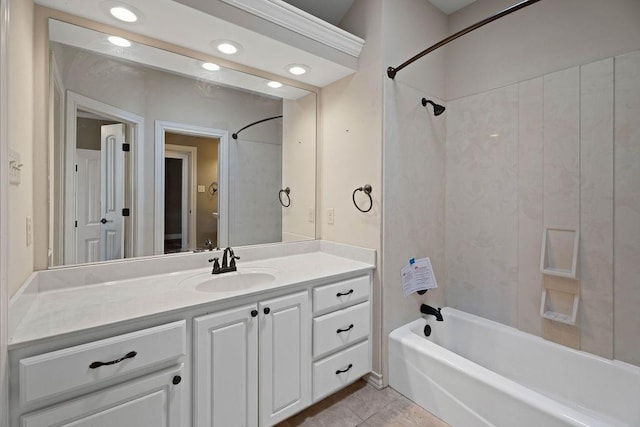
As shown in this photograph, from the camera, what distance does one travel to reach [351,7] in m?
2.11

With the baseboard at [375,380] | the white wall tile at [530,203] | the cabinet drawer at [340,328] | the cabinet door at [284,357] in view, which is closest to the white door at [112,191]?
the cabinet door at [284,357]

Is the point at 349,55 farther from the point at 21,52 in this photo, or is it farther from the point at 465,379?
the point at 465,379

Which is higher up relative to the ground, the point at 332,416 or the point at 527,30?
the point at 527,30

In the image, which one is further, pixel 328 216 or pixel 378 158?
pixel 328 216

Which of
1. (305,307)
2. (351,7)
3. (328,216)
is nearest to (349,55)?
(351,7)

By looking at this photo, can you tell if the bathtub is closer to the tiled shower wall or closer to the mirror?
the tiled shower wall

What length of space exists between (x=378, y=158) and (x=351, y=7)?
1.15 meters

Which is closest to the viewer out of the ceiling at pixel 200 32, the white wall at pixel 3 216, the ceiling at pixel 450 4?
the white wall at pixel 3 216

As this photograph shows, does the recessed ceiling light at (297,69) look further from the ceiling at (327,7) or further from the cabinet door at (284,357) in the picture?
the cabinet door at (284,357)

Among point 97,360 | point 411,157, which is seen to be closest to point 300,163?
point 411,157

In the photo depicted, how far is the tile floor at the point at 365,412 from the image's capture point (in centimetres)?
167

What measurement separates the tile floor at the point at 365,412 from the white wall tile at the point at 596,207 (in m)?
1.05

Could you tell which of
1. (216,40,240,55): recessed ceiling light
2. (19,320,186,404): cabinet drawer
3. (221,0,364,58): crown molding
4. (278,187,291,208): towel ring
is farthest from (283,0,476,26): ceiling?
(19,320,186,404): cabinet drawer

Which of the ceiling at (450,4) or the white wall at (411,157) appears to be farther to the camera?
the ceiling at (450,4)
